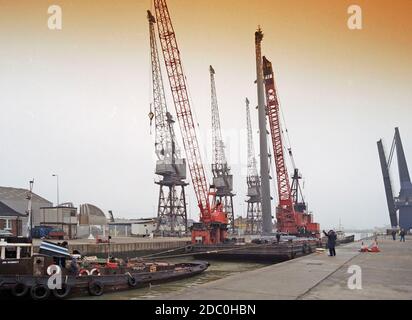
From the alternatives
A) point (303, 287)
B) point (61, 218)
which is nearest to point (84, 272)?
point (303, 287)

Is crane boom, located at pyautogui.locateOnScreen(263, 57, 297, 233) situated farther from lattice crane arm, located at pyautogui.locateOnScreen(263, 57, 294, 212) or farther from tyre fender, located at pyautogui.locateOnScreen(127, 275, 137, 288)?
tyre fender, located at pyautogui.locateOnScreen(127, 275, 137, 288)

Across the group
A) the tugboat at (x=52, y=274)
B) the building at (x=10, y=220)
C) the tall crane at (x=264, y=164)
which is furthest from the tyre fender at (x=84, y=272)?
the tall crane at (x=264, y=164)

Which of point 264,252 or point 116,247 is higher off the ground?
point 116,247

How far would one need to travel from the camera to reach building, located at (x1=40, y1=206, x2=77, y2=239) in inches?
2586

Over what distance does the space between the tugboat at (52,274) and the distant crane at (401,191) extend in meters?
113

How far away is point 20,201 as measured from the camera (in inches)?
2815

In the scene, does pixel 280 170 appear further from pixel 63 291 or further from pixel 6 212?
pixel 63 291

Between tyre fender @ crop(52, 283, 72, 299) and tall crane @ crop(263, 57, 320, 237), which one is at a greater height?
tall crane @ crop(263, 57, 320, 237)

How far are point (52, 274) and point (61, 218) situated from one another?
47.7 m

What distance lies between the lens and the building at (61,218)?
2586 inches

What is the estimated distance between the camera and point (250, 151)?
156m

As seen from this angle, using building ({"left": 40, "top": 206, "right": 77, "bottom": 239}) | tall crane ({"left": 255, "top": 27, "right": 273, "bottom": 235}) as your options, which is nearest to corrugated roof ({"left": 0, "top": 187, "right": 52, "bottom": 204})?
building ({"left": 40, "top": 206, "right": 77, "bottom": 239})

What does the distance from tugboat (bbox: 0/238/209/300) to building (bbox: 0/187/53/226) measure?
46.9 m
